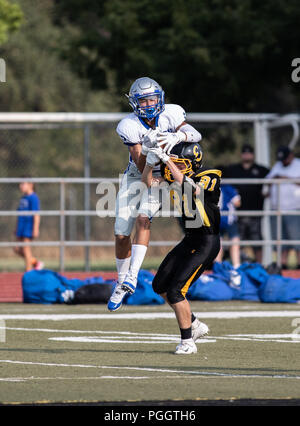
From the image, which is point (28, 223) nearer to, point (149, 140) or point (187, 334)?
point (149, 140)

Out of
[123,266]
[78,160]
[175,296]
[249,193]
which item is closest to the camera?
[175,296]

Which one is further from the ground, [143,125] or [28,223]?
[143,125]

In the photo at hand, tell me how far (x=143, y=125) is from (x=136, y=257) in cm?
117

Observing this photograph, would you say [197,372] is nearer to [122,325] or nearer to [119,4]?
[122,325]

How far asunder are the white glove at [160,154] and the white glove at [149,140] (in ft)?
0.21

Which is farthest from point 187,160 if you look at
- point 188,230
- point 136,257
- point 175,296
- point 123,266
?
point 123,266

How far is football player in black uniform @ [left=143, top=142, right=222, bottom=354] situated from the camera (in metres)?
8.12

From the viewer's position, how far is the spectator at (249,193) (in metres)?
16.2

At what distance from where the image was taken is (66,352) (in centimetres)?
830

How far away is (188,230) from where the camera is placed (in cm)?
834

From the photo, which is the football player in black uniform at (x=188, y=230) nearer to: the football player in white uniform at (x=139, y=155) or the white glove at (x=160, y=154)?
the white glove at (x=160, y=154)

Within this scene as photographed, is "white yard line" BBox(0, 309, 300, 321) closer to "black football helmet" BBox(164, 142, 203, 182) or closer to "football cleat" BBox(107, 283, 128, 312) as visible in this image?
"football cleat" BBox(107, 283, 128, 312)

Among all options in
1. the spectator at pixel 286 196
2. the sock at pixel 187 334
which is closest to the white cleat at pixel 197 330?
the sock at pixel 187 334

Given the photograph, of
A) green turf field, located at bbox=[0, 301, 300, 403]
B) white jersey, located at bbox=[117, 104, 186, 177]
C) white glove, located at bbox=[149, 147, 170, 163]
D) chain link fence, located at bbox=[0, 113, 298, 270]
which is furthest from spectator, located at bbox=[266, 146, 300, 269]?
white glove, located at bbox=[149, 147, 170, 163]
